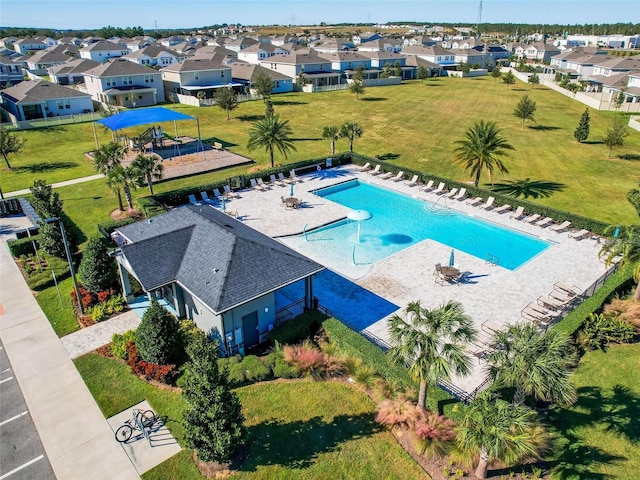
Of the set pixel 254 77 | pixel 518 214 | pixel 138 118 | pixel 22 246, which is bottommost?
pixel 518 214

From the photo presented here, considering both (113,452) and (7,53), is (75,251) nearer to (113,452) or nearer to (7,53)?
(113,452)

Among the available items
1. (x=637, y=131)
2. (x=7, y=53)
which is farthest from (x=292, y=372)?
(x=7, y=53)

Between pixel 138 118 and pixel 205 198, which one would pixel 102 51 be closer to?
pixel 138 118

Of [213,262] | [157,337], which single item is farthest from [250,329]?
[157,337]

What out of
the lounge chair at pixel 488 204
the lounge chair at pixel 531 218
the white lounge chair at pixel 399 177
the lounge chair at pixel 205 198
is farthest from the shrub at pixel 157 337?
the white lounge chair at pixel 399 177

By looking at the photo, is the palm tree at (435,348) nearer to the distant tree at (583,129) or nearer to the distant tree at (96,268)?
the distant tree at (96,268)

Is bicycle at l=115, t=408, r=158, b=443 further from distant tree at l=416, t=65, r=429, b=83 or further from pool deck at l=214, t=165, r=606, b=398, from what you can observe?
distant tree at l=416, t=65, r=429, b=83
